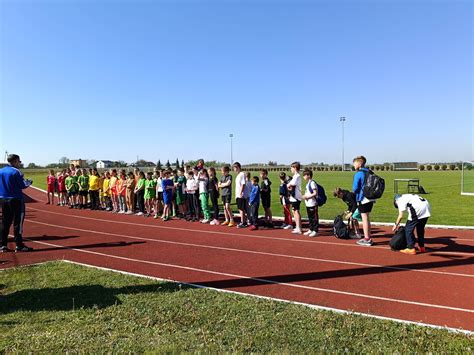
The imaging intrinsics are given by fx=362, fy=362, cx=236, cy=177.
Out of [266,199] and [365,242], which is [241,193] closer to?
[266,199]

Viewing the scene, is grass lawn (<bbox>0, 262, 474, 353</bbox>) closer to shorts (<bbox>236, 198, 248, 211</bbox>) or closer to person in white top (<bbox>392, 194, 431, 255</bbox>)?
person in white top (<bbox>392, 194, 431, 255</bbox>)

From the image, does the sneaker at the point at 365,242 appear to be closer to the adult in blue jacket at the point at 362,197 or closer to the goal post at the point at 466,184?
the adult in blue jacket at the point at 362,197

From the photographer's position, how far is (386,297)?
505 cm

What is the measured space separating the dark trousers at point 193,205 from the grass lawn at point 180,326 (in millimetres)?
6975

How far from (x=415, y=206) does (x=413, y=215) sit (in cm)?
19

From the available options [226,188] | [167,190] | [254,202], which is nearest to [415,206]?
[254,202]

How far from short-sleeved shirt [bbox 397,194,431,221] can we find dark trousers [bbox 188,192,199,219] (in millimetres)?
6756

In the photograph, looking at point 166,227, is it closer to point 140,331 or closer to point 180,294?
point 180,294

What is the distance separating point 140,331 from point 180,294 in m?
1.18

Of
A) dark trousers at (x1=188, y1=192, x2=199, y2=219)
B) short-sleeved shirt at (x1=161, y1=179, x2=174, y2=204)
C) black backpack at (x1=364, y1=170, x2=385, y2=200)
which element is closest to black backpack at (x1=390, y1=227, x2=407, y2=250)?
black backpack at (x1=364, y1=170, x2=385, y2=200)

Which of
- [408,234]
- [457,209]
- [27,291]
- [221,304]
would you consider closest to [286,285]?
[221,304]

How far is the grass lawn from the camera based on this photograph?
355 centimetres

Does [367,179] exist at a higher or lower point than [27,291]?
higher

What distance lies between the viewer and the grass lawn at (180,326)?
3.55 metres
